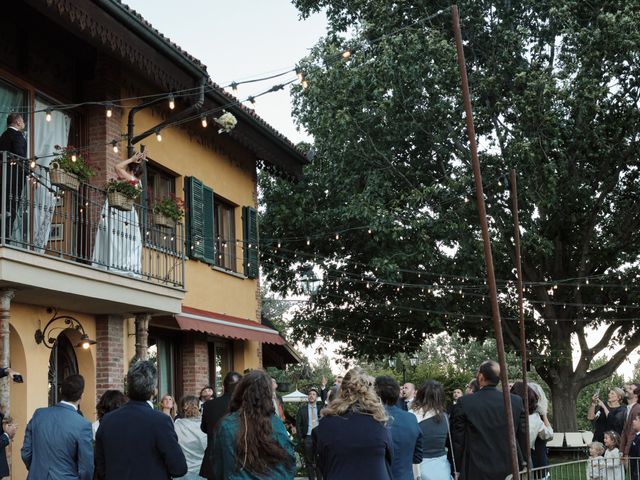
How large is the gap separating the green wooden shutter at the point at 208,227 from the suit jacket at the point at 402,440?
955 cm

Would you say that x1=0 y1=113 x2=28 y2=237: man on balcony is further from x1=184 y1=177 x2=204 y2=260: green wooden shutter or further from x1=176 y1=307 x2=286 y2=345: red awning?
x1=184 y1=177 x2=204 y2=260: green wooden shutter

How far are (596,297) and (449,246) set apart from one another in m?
4.30

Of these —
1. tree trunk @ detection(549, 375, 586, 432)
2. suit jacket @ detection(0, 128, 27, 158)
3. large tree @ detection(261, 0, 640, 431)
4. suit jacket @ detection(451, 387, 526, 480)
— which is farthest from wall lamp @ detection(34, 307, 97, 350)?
tree trunk @ detection(549, 375, 586, 432)

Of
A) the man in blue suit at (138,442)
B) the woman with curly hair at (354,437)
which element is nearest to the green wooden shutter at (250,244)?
the man in blue suit at (138,442)

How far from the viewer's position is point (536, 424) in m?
9.61

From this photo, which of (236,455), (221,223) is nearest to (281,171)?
(221,223)

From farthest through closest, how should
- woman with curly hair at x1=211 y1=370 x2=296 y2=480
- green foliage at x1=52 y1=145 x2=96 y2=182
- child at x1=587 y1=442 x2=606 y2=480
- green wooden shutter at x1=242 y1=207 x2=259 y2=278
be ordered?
green wooden shutter at x1=242 y1=207 x2=259 y2=278 → green foliage at x1=52 y1=145 x2=96 y2=182 → child at x1=587 y1=442 x2=606 y2=480 → woman with curly hair at x1=211 y1=370 x2=296 y2=480

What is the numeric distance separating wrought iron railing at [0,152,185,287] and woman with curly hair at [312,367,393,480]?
5237 millimetres

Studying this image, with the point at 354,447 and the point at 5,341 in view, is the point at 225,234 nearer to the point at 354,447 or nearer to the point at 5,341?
the point at 5,341

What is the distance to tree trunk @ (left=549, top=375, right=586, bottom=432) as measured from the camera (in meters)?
24.5

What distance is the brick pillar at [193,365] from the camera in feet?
53.2

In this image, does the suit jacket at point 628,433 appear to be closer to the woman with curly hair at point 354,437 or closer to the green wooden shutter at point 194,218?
the woman with curly hair at point 354,437

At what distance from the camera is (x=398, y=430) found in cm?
725

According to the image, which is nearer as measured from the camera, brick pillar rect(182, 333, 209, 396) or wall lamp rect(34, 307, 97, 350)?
wall lamp rect(34, 307, 97, 350)
